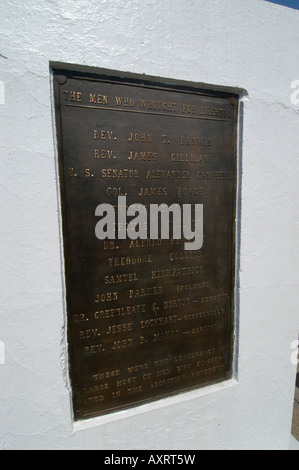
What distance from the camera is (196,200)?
204cm

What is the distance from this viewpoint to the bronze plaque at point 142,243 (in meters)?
1.73

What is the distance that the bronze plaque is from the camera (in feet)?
5.69

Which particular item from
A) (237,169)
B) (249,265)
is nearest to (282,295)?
(249,265)

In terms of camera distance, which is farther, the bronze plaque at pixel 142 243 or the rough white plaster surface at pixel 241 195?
the bronze plaque at pixel 142 243

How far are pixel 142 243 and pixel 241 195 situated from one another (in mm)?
842

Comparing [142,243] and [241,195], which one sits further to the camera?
[241,195]

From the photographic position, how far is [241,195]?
214 cm

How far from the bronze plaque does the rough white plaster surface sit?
0.10 metres

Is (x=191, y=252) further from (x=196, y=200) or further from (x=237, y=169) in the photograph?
(x=237, y=169)

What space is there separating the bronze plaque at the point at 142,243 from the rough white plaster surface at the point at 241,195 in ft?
0.32

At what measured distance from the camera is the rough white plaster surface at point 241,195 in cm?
158

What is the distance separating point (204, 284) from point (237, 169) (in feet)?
2.93
